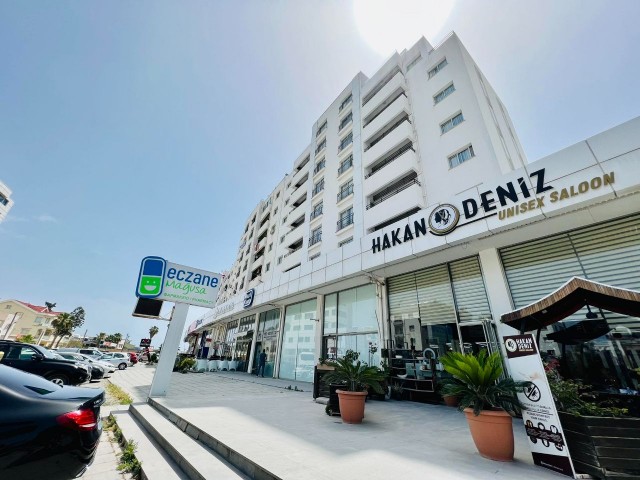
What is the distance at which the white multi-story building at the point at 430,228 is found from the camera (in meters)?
6.35

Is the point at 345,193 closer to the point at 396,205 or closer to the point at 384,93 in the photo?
the point at 396,205

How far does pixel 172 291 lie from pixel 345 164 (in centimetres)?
1336

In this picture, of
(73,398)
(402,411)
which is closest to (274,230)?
(402,411)

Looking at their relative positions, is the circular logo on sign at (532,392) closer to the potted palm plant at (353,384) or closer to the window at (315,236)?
the potted palm plant at (353,384)

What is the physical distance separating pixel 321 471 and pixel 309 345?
11573mm

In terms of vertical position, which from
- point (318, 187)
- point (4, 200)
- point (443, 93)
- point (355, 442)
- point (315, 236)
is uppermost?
point (4, 200)

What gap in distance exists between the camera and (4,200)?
4856cm

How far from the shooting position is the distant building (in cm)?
4991

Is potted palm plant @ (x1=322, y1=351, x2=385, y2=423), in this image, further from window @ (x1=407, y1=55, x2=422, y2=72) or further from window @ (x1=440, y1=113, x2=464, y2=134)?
window @ (x1=407, y1=55, x2=422, y2=72)

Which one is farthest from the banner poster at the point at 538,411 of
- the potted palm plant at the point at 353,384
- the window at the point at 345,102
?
the window at the point at 345,102

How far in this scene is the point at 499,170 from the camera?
10203 mm

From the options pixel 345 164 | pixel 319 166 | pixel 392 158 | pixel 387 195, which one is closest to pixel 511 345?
pixel 387 195

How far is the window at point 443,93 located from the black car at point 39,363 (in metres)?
19.8

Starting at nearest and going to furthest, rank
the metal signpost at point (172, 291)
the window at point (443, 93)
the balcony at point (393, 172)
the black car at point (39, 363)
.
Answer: the black car at point (39, 363) < the metal signpost at point (172, 291) < the balcony at point (393, 172) < the window at point (443, 93)
